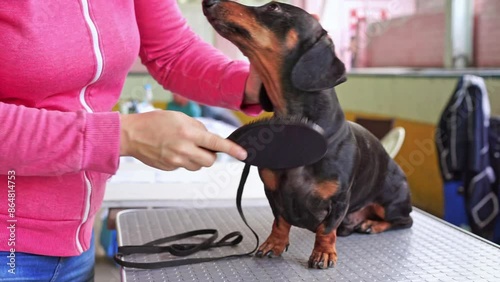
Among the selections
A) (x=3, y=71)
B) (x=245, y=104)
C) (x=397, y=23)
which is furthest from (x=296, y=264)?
(x=397, y=23)

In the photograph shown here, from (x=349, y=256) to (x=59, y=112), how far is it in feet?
1.76

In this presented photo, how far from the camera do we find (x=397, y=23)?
4.25 meters

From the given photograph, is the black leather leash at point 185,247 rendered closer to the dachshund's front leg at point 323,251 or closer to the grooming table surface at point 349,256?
the grooming table surface at point 349,256

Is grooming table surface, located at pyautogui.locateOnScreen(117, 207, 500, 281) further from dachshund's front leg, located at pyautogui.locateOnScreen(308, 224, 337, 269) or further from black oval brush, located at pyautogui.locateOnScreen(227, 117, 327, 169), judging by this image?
black oval brush, located at pyautogui.locateOnScreen(227, 117, 327, 169)

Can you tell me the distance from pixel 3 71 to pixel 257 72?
37cm

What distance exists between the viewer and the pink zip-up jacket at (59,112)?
2.35 feet

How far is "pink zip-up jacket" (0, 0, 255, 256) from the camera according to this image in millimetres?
715

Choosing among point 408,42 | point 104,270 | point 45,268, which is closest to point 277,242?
point 45,268

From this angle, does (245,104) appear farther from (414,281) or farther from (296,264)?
(414,281)

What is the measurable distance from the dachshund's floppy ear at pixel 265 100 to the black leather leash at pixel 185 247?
0.37 ft

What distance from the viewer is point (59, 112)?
736mm

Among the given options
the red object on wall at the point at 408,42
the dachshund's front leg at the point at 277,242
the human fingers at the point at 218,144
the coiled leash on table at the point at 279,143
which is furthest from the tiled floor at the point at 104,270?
the red object on wall at the point at 408,42

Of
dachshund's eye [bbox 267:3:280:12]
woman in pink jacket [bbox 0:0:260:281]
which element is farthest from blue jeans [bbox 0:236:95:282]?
dachshund's eye [bbox 267:3:280:12]

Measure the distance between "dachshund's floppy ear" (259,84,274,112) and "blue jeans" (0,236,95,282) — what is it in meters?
0.37
